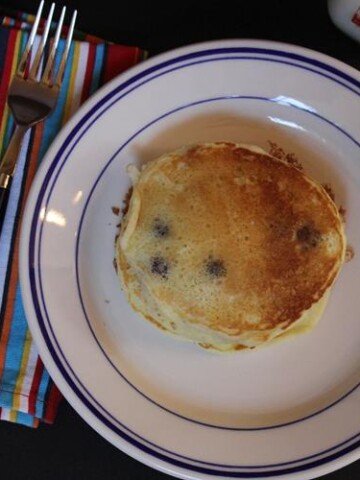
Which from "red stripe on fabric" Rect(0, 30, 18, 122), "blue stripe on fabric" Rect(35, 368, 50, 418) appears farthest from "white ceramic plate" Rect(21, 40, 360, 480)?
"red stripe on fabric" Rect(0, 30, 18, 122)

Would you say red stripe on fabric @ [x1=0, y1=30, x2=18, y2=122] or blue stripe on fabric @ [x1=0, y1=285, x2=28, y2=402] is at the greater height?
red stripe on fabric @ [x1=0, y1=30, x2=18, y2=122]

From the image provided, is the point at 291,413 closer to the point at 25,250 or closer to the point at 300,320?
the point at 300,320

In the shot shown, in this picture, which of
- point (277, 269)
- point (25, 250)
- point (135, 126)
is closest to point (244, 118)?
point (135, 126)

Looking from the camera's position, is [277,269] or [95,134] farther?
[95,134]

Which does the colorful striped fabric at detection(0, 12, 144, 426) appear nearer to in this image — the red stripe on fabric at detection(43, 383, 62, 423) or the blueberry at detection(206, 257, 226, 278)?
the red stripe on fabric at detection(43, 383, 62, 423)

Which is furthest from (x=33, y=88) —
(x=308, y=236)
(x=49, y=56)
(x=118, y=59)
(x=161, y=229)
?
(x=308, y=236)

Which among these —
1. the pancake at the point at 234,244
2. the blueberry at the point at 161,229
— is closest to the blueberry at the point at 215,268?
the pancake at the point at 234,244

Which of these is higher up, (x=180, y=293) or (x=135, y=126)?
(x=135, y=126)

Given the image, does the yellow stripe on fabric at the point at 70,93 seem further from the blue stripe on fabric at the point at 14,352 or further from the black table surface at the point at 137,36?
the blue stripe on fabric at the point at 14,352
